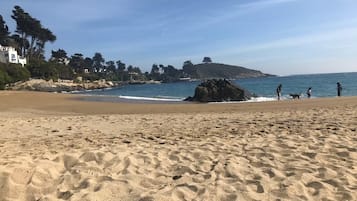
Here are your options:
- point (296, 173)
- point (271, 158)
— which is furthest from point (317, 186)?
point (271, 158)

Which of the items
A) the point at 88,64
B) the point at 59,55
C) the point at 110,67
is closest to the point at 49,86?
the point at 59,55

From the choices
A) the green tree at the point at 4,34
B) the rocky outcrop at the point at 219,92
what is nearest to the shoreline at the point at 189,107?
the rocky outcrop at the point at 219,92

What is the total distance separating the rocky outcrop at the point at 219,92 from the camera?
113 feet

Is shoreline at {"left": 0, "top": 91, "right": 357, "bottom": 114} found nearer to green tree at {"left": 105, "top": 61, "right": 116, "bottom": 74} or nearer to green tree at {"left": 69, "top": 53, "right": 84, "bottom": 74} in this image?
green tree at {"left": 69, "top": 53, "right": 84, "bottom": 74}

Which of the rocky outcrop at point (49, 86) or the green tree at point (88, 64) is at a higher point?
the green tree at point (88, 64)

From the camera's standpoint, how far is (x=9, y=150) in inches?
Answer: 282

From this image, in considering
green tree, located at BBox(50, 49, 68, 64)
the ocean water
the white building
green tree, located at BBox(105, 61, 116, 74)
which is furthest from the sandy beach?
green tree, located at BBox(105, 61, 116, 74)

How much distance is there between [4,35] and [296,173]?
11597 cm

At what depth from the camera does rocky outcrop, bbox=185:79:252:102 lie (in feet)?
113

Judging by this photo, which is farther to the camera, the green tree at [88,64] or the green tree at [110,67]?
the green tree at [110,67]

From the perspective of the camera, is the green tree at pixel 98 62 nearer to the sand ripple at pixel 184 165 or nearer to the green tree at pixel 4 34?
the green tree at pixel 4 34

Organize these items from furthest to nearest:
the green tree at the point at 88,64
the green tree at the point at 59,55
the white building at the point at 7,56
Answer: the green tree at the point at 88,64 < the green tree at the point at 59,55 < the white building at the point at 7,56

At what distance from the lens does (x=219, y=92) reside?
34938 mm

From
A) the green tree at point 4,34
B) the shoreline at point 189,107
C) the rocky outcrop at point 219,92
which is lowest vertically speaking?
the shoreline at point 189,107
